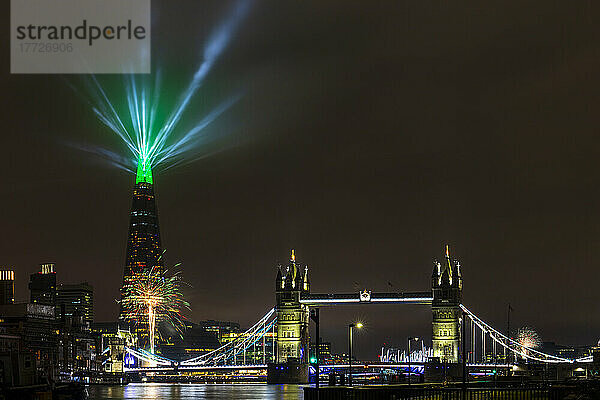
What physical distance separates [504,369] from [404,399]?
104499 millimetres

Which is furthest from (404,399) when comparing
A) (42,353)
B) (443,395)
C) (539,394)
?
(42,353)

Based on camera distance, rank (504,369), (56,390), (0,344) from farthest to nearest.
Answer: (504,369), (0,344), (56,390)

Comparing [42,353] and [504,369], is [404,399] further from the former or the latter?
[42,353]

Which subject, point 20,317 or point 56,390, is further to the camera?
point 20,317

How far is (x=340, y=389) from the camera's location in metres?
91.2

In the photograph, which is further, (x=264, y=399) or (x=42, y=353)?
(x=42, y=353)

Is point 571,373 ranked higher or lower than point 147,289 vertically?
lower

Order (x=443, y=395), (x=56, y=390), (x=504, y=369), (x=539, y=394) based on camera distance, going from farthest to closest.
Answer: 1. (x=504, y=369)
2. (x=56, y=390)
3. (x=539, y=394)
4. (x=443, y=395)

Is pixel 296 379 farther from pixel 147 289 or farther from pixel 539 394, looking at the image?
pixel 539 394

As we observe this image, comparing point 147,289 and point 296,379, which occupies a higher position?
point 147,289

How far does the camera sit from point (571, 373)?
194625 millimetres

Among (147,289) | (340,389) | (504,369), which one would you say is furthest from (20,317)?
(340,389)

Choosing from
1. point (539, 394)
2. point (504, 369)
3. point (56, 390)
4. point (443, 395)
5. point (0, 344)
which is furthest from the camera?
point (504, 369)

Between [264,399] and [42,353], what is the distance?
8484cm
